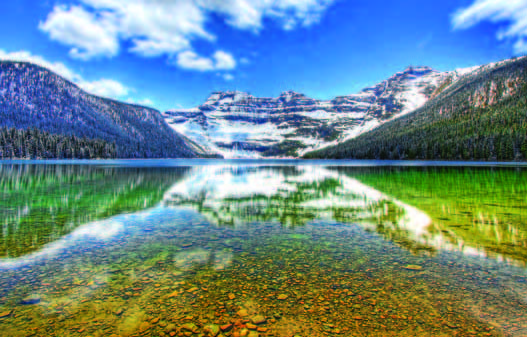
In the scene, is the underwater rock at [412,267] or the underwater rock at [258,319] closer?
the underwater rock at [258,319]

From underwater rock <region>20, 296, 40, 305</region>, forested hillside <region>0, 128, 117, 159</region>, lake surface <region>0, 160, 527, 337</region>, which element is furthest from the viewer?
forested hillside <region>0, 128, 117, 159</region>

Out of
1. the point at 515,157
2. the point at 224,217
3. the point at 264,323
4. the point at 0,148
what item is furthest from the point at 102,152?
the point at 515,157

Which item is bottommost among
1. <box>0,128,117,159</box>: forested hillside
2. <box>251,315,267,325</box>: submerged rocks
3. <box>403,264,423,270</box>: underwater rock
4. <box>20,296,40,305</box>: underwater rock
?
<box>251,315,267,325</box>: submerged rocks

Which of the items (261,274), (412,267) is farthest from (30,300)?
(412,267)

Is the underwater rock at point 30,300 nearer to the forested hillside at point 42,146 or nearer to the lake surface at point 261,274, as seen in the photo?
the lake surface at point 261,274

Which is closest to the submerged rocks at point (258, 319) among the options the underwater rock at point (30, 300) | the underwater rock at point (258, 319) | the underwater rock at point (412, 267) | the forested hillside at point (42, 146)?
the underwater rock at point (258, 319)

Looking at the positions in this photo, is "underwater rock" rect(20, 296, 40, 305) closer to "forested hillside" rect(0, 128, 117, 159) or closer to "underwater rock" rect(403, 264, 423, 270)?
"underwater rock" rect(403, 264, 423, 270)

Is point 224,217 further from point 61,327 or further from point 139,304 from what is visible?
point 61,327

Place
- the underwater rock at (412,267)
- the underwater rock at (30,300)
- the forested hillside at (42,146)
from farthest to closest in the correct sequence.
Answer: the forested hillside at (42,146)
the underwater rock at (412,267)
the underwater rock at (30,300)

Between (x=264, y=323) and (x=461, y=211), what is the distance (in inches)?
772

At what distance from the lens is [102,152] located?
185m

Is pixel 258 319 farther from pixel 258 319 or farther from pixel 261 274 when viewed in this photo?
pixel 261 274

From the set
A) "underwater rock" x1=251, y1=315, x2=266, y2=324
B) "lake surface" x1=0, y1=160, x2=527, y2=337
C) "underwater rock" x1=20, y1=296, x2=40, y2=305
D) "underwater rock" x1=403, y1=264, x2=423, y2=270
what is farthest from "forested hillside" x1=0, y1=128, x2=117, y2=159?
"underwater rock" x1=403, y1=264, x2=423, y2=270

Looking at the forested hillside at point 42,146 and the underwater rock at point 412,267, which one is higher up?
the forested hillside at point 42,146
